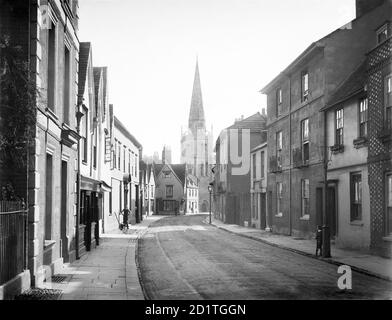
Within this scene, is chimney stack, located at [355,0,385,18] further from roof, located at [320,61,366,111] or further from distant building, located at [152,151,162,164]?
distant building, located at [152,151,162,164]

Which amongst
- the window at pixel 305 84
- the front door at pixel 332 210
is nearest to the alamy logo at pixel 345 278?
the front door at pixel 332 210

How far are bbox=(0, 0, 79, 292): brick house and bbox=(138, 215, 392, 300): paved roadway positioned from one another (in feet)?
7.72

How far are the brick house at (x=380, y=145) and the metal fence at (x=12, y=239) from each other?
427 inches

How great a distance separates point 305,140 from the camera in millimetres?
25469

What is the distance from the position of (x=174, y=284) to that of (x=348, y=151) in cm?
1041

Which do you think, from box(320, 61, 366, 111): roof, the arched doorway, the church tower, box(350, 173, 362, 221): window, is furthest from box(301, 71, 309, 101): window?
the church tower

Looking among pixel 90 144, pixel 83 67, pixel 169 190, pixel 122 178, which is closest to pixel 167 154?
pixel 169 190

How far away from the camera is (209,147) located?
376ft

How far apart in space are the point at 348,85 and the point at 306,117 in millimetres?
3645

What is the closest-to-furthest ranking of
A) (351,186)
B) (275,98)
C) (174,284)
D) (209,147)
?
(174,284), (351,186), (275,98), (209,147)

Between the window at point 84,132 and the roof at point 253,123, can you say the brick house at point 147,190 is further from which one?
the window at point 84,132

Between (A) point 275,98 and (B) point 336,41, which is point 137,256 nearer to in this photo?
(B) point 336,41

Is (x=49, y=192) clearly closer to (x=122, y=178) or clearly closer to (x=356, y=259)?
(x=356, y=259)
